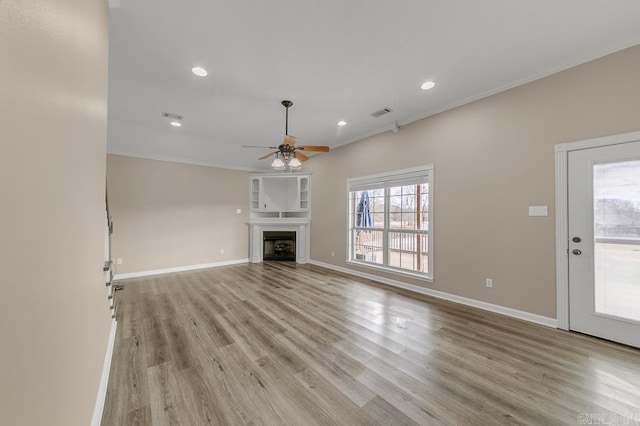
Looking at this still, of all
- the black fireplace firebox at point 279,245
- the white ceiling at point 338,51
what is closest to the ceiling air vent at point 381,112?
the white ceiling at point 338,51

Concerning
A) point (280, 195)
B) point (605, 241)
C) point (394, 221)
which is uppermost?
point (280, 195)

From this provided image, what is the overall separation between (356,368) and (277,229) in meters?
5.04

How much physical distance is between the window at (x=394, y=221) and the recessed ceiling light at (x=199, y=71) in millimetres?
3307

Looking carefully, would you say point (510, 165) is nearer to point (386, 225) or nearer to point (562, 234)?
point (562, 234)

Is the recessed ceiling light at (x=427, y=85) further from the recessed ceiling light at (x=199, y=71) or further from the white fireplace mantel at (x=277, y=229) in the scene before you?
the white fireplace mantel at (x=277, y=229)

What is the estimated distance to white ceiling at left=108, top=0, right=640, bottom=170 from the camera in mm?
2014

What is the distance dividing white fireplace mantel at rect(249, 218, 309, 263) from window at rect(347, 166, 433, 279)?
160cm

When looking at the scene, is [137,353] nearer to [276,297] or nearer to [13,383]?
[276,297]

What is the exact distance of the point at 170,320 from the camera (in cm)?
296

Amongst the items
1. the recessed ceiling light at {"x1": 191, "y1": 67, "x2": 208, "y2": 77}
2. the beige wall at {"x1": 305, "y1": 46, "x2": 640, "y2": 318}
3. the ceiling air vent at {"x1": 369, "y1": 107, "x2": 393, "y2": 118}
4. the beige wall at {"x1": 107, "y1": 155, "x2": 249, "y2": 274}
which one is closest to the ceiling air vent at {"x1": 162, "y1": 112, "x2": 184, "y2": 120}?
the recessed ceiling light at {"x1": 191, "y1": 67, "x2": 208, "y2": 77}

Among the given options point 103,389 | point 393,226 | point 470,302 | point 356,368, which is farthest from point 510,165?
point 103,389

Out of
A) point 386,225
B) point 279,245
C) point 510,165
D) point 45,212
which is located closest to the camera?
point 45,212

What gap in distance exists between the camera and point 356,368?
2.04 m

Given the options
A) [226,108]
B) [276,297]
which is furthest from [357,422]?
[226,108]
